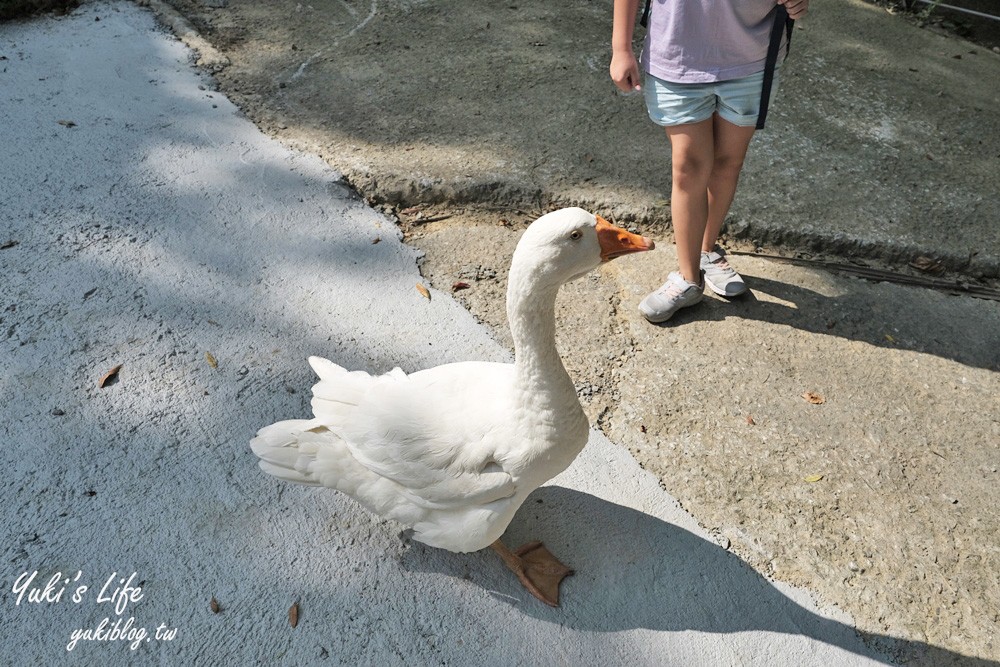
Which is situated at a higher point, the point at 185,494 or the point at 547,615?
the point at 185,494

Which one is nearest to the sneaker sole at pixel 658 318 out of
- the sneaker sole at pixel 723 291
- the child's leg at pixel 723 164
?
the sneaker sole at pixel 723 291

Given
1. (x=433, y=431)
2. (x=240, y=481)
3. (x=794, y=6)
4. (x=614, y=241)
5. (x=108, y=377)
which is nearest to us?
(x=614, y=241)

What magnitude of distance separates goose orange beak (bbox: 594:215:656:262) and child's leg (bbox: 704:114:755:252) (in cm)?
103

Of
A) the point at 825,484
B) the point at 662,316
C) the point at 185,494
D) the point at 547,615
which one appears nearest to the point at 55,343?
the point at 185,494

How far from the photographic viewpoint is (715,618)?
198cm

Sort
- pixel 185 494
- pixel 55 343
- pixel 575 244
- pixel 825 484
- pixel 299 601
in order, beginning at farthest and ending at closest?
pixel 55 343 < pixel 825 484 < pixel 185 494 < pixel 299 601 < pixel 575 244

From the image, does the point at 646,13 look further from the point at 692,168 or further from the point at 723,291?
the point at 723,291

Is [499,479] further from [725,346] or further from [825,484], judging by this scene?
[725,346]

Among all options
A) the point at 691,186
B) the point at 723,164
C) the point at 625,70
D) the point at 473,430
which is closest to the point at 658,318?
the point at 691,186

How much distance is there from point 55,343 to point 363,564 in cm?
144

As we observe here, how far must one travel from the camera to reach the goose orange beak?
173 centimetres

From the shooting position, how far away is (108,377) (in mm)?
2434

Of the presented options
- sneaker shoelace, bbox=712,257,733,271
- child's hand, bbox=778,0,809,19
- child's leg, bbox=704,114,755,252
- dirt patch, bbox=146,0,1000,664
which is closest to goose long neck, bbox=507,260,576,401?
dirt patch, bbox=146,0,1000,664

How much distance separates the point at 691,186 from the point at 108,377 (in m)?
2.19
